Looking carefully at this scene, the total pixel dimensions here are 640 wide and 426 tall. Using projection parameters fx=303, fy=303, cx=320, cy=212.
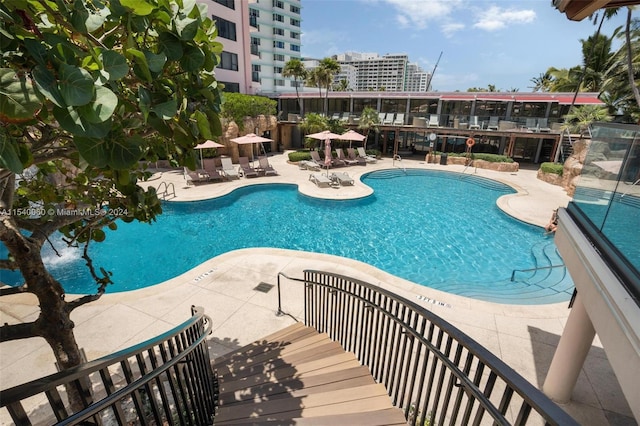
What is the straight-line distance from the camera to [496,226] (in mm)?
13594

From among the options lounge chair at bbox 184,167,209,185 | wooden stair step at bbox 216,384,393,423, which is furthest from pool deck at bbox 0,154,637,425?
lounge chair at bbox 184,167,209,185

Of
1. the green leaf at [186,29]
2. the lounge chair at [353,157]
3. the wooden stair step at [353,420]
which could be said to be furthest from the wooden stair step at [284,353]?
the lounge chair at [353,157]

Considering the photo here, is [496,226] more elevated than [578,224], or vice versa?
[578,224]

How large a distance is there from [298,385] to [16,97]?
365 centimetres

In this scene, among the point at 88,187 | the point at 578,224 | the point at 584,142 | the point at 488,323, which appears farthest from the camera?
the point at 584,142

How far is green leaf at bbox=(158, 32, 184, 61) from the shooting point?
5.53 feet

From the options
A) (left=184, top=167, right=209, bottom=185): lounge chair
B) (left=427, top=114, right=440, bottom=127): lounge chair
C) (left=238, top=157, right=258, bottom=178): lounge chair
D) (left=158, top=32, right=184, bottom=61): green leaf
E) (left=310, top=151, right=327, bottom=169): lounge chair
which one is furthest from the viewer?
(left=427, top=114, right=440, bottom=127): lounge chair

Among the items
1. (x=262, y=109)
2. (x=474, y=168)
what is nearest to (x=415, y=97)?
(x=474, y=168)

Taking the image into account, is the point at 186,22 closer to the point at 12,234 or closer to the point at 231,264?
the point at 12,234

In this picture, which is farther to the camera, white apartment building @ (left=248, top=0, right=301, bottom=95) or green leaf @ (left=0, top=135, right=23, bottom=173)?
white apartment building @ (left=248, top=0, right=301, bottom=95)

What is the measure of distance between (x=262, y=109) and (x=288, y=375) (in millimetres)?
24221

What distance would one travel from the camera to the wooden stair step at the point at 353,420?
271 centimetres

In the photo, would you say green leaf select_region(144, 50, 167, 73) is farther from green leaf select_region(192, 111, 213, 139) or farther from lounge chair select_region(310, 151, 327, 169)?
lounge chair select_region(310, 151, 327, 169)

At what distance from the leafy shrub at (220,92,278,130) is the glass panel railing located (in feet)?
67.1
